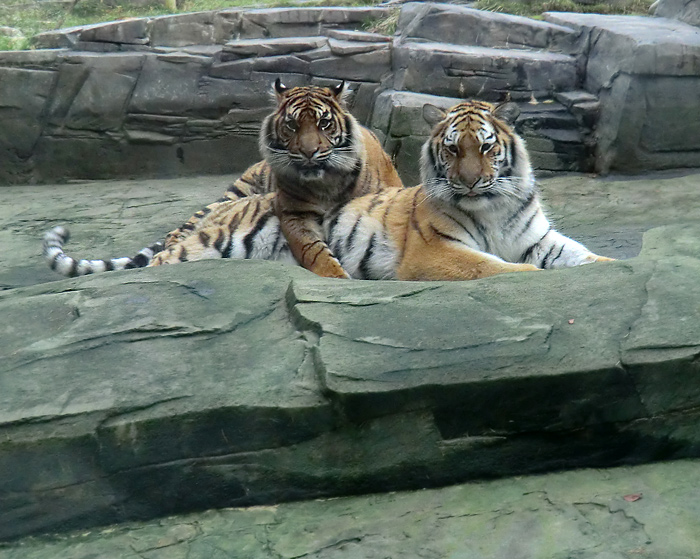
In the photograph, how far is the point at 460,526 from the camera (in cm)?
219

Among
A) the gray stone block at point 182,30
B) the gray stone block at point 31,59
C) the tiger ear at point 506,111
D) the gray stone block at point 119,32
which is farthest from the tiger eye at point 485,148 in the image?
the gray stone block at point 31,59

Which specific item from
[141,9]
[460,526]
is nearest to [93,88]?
[141,9]

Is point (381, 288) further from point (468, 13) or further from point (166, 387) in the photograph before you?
point (468, 13)

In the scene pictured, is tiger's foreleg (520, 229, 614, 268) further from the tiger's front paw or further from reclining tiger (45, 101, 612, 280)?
the tiger's front paw

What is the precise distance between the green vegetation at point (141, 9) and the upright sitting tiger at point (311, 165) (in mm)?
3198

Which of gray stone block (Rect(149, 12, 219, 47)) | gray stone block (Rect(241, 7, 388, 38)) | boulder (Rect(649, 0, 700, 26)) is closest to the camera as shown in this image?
boulder (Rect(649, 0, 700, 26))

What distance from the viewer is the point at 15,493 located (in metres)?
2.29

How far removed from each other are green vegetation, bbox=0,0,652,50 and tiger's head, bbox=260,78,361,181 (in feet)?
10.4

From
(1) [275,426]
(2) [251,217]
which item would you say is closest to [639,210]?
(2) [251,217]

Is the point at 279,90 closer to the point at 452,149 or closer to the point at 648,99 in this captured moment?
the point at 452,149

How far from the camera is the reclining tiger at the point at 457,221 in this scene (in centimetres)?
372

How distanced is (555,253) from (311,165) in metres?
1.30

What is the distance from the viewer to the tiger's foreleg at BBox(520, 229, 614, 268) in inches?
148

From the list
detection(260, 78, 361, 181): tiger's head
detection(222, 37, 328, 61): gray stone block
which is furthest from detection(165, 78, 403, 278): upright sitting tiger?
detection(222, 37, 328, 61): gray stone block
